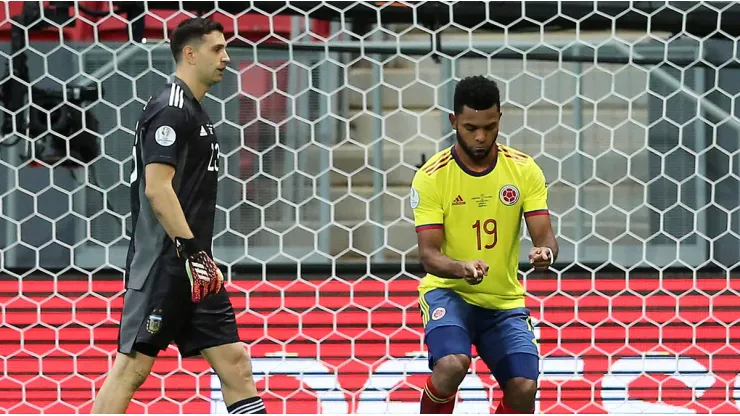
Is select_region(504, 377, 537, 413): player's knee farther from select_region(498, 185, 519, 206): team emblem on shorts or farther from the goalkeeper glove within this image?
the goalkeeper glove

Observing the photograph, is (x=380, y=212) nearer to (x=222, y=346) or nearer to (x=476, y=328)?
(x=476, y=328)

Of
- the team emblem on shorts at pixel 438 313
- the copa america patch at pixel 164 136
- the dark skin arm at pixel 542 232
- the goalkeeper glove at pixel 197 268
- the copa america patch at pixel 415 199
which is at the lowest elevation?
the team emblem on shorts at pixel 438 313

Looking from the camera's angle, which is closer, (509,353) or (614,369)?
(509,353)

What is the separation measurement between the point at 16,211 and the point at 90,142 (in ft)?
1.45

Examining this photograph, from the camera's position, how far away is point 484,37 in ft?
15.6

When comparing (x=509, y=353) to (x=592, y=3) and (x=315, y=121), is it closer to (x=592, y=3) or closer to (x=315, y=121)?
(x=315, y=121)

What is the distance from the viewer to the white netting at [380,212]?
472 cm

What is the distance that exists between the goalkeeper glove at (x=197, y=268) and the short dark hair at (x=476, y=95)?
3.16 ft

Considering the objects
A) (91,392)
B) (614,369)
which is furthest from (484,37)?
(91,392)

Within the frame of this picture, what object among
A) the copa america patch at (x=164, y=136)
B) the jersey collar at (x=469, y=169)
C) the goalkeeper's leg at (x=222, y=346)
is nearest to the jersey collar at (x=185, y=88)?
the copa america patch at (x=164, y=136)

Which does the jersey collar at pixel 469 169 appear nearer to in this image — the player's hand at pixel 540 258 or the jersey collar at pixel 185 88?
the player's hand at pixel 540 258

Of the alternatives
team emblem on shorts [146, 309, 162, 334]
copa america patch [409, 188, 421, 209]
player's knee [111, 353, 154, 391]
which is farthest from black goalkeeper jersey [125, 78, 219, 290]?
copa america patch [409, 188, 421, 209]

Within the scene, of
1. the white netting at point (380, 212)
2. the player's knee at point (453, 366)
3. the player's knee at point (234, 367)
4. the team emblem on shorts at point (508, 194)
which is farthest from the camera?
the white netting at point (380, 212)

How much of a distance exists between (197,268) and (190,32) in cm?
81
